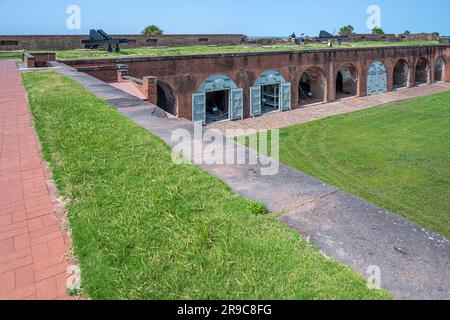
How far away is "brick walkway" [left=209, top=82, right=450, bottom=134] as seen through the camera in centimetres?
1888

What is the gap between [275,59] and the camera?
68.6ft

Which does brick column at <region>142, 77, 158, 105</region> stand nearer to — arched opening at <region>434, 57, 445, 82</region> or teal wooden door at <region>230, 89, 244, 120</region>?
teal wooden door at <region>230, 89, 244, 120</region>

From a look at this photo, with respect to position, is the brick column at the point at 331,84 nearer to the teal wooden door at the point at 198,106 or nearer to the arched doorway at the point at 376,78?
the arched doorway at the point at 376,78

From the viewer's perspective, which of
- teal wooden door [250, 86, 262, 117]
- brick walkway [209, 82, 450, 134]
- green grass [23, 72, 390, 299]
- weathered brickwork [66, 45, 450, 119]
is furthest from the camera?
teal wooden door [250, 86, 262, 117]

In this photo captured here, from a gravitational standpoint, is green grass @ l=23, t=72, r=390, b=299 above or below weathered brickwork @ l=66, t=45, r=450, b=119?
below

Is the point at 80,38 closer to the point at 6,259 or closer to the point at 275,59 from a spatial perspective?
the point at 275,59

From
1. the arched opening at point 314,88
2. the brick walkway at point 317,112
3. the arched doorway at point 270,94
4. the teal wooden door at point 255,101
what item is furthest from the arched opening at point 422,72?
the teal wooden door at point 255,101

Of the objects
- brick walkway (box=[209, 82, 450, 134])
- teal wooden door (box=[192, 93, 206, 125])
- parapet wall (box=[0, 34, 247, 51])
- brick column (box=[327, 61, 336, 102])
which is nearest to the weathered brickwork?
brick column (box=[327, 61, 336, 102])

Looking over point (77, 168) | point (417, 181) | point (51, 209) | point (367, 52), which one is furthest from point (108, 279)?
point (367, 52)

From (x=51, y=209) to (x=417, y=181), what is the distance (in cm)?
997

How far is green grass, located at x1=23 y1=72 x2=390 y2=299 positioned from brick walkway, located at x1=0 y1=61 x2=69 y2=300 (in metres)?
0.17

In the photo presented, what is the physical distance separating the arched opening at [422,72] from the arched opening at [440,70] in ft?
6.86

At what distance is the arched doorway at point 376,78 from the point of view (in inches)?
1043

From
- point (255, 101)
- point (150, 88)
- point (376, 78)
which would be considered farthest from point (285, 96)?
point (150, 88)
